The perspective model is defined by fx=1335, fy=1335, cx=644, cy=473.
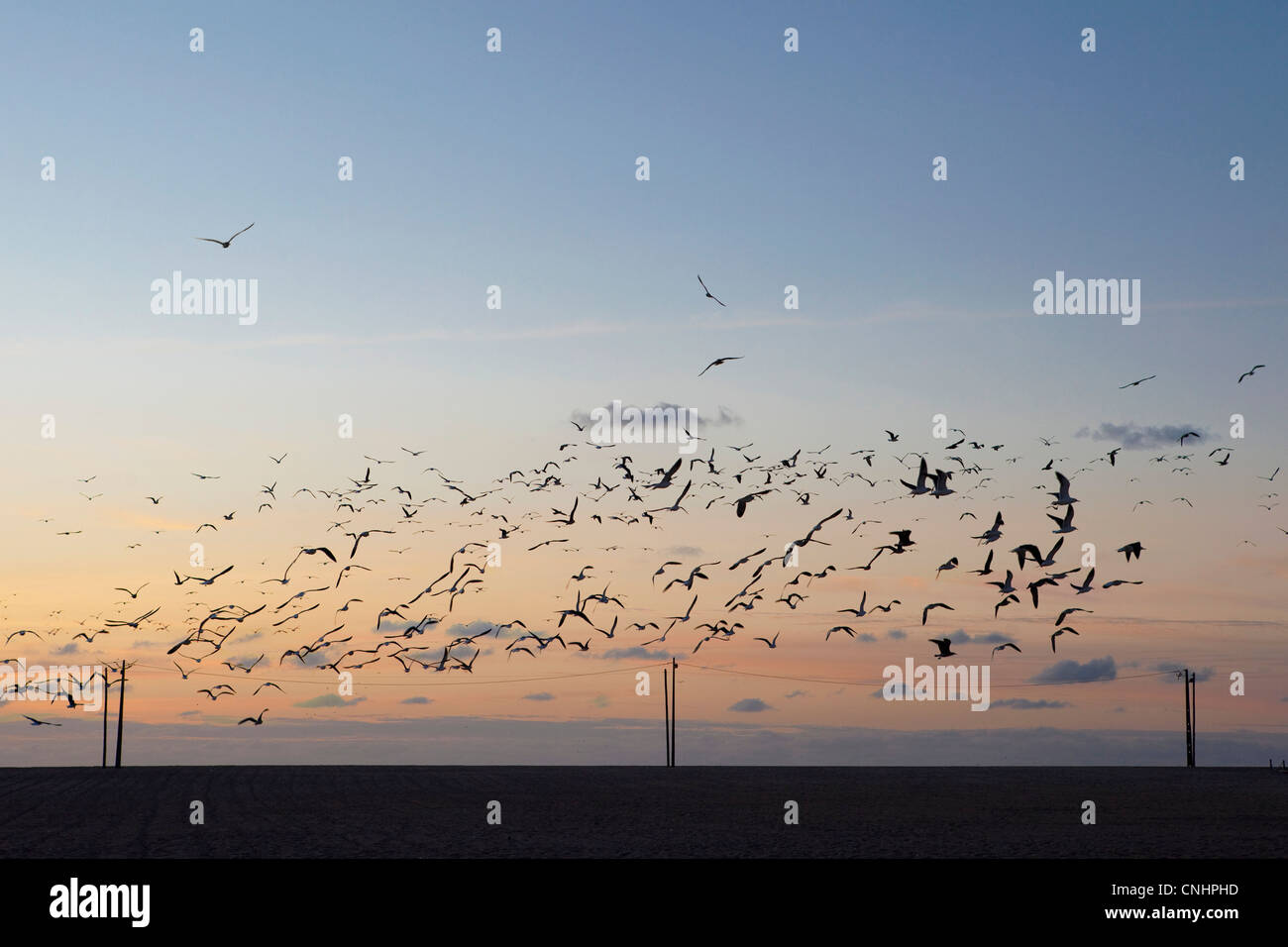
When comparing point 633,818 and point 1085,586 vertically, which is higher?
point 1085,586

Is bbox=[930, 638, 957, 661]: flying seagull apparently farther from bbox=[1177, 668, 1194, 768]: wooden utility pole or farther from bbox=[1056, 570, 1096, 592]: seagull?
bbox=[1177, 668, 1194, 768]: wooden utility pole

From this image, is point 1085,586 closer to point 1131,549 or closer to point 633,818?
point 1131,549

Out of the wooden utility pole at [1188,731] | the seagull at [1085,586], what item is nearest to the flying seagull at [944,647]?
the seagull at [1085,586]

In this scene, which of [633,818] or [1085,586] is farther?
[633,818]

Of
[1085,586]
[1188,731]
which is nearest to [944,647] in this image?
[1085,586]

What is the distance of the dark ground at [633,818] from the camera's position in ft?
164

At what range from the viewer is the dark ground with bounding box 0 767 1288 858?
50.1 metres

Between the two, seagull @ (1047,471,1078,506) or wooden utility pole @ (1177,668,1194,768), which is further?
wooden utility pole @ (1177,668,1194,768)

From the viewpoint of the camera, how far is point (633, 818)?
66875 millimetres

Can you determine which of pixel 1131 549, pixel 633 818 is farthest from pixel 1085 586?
pixel 633 818

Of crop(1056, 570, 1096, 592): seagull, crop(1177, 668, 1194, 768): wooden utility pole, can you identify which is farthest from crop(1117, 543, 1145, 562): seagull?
crop(1177, 668, 1194, 768): wooden utility pole

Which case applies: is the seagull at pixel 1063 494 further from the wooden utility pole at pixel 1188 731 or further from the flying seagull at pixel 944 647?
the wooden utility pole at pixel 1188 731
